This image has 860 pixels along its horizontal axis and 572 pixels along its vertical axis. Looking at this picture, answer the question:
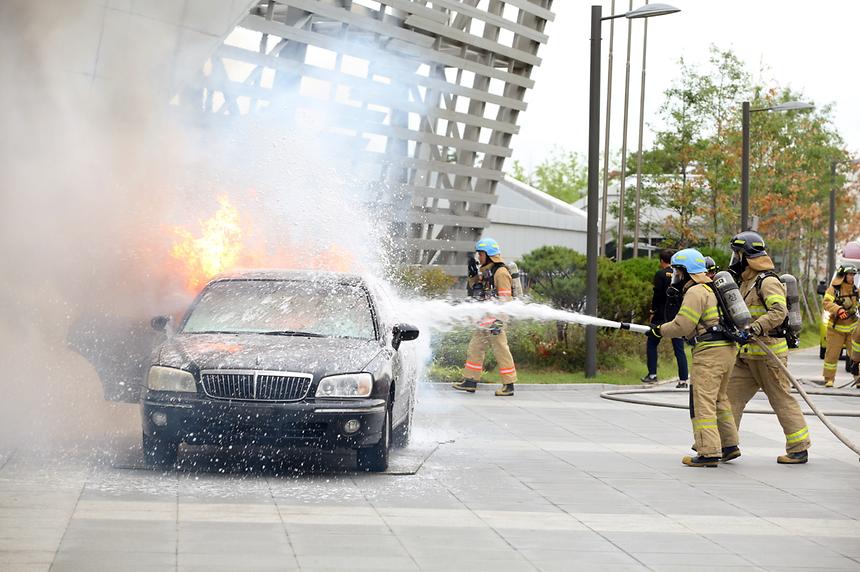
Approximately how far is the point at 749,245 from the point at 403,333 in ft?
10.3

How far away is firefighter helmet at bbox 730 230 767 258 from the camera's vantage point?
1116 cm

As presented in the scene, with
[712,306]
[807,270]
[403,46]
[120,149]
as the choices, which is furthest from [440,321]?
[807,270]

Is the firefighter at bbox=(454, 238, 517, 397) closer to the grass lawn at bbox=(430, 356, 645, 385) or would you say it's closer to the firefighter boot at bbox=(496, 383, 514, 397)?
the firefighter boot at bbox=(496, 383, 514, 397)

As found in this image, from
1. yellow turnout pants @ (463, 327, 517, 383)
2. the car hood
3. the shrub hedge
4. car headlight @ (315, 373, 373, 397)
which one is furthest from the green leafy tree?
car headlight @ (315, 373, 373, 397)

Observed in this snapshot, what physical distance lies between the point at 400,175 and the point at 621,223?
602 inches

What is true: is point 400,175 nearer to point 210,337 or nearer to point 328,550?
point 210,337

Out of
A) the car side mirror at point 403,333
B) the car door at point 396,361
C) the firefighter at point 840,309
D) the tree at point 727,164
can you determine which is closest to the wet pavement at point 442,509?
the car door at point 396,361

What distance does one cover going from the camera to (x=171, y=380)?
9141 mm

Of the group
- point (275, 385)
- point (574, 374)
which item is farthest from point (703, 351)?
point (574, 374)

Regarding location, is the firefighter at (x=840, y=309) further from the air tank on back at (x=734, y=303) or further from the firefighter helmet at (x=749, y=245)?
the air tank on back at (x=734, y=303)

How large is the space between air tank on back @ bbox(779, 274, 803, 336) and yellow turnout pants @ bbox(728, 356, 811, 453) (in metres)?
0.28

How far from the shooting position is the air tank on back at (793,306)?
11.1m

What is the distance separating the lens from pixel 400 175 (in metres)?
26.5

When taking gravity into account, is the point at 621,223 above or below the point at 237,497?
above
